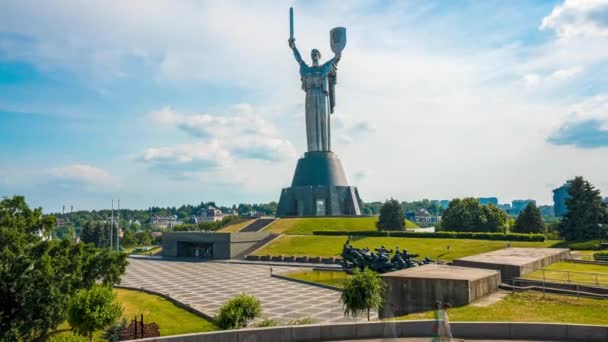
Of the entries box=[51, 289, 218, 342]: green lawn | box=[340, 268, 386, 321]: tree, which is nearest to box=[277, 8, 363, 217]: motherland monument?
box=[51, 289, 218, 342]: green lawn

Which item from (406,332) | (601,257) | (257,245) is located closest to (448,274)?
(406,332)

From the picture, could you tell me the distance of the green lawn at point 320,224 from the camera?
57.5 metres

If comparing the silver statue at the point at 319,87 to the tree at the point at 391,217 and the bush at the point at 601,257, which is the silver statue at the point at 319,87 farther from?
the bush at the point at 601,257

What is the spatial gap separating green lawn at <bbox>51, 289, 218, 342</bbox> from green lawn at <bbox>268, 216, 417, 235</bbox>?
3136 centimetres

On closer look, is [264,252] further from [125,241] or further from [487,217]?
[125,241]

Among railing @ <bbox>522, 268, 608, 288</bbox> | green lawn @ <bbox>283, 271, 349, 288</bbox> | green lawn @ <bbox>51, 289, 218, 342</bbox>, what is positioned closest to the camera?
railing @ <bbox>522, 268, 608, 288</bbox>

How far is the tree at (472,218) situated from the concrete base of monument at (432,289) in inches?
1428

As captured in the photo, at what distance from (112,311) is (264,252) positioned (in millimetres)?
32642

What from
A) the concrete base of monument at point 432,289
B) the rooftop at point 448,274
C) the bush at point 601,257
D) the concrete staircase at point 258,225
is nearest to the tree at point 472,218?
the bush at point 601,257

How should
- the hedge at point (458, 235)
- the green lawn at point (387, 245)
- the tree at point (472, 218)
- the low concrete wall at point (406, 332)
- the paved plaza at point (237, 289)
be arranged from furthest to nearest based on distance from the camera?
the tree at point (472, 218)
the hedge at point (458, 235)
the green lawn at point (387, 245)
the paved plaza at point (237, 289)
the low concrete wall at point (406, 332)

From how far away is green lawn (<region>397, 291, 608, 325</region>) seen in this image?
42.8 ft

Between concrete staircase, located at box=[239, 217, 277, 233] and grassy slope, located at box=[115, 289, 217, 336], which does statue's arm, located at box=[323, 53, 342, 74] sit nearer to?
concrete staircase, located at box=[239, 217, 277, 233]

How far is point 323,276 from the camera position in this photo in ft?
106

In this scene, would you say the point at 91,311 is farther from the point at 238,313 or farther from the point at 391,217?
the point at 391,217
